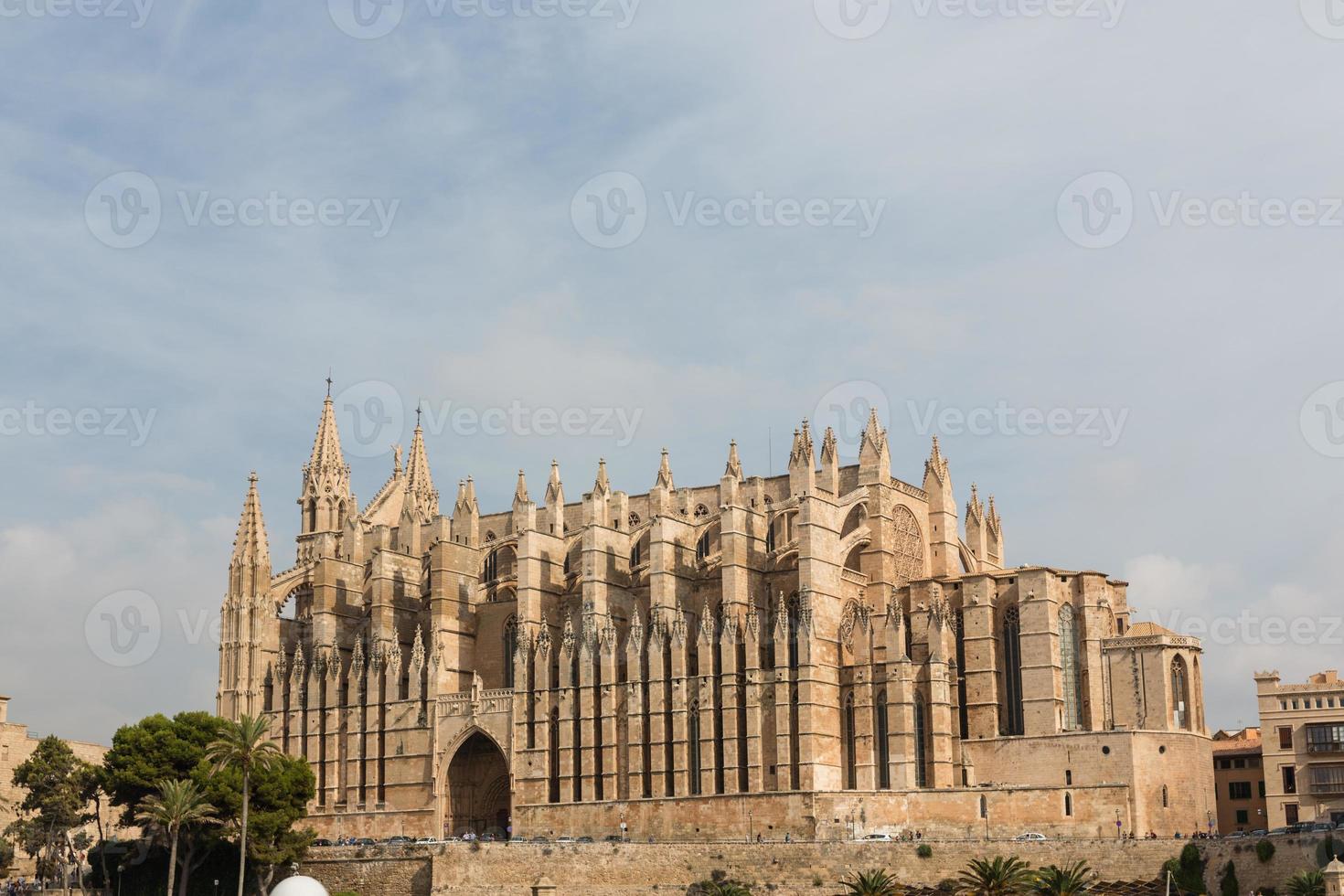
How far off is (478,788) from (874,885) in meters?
24.3

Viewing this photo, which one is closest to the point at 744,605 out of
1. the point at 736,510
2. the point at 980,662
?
the point at 736,510

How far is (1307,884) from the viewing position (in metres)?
50.2

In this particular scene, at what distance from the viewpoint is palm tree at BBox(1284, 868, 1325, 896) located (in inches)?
1964

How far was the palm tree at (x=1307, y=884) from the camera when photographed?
4988 cm

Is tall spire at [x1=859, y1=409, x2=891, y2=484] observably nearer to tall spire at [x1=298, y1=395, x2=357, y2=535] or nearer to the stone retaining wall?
the stone retaining wall

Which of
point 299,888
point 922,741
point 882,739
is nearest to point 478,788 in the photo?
point 882,739

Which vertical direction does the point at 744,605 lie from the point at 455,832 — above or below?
above

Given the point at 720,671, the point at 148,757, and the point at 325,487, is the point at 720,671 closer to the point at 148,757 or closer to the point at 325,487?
the point at 148,757

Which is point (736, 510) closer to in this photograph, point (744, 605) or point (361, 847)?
point (744, 605)

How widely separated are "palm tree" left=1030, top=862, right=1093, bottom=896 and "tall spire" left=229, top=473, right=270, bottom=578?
4038cm

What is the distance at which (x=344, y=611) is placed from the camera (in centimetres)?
7944

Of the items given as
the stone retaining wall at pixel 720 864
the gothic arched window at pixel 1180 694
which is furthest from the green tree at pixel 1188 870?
the gothic arched window at pixel 1180 694

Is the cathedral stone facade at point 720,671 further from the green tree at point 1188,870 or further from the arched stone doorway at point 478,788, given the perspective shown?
the green tree at point 1188,870

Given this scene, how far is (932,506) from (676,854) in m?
21.8
